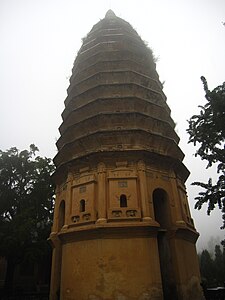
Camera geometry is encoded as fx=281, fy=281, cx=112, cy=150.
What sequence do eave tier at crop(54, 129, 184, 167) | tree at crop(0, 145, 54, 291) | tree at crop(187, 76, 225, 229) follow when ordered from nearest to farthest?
tree at crop(187, 76, 225, 229), eave tier at crop(54, 129, 184, 167), tree at crop(0, 145, 54, 291)

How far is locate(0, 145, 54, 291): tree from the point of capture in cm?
1769

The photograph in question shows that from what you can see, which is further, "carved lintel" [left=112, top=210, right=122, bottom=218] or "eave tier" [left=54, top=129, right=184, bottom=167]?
"eave tier" [left=54, top=129, right=184, bottom=167]

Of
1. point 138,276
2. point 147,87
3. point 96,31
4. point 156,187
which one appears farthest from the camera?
point 96,31

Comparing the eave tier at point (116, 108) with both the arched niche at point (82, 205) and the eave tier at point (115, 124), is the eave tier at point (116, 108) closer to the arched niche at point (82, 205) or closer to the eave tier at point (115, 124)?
the eave tier at point (115, 124)

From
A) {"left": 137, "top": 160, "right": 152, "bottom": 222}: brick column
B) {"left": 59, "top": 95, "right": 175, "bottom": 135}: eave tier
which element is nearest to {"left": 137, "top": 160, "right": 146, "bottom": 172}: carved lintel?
{"left": 137, "top": 160, "right": 152, "bottom": 222}: brick column

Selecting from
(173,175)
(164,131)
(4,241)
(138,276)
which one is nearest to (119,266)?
(138,276)

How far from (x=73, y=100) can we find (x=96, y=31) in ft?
18.4

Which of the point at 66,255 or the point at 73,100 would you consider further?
the point at 73,100

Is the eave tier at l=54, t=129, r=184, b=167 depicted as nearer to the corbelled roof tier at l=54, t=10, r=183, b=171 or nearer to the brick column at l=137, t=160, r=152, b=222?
the corbelled roof tier at l=54, t=10, r=183, b=171

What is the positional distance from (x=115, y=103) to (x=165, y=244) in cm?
650

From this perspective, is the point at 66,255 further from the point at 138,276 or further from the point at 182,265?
the point at 182,265

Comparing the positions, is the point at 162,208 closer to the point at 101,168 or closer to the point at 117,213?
the point at 117,213

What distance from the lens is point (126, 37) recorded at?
16172 mm

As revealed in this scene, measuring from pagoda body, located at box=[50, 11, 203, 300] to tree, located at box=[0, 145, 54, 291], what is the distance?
21.4ft
